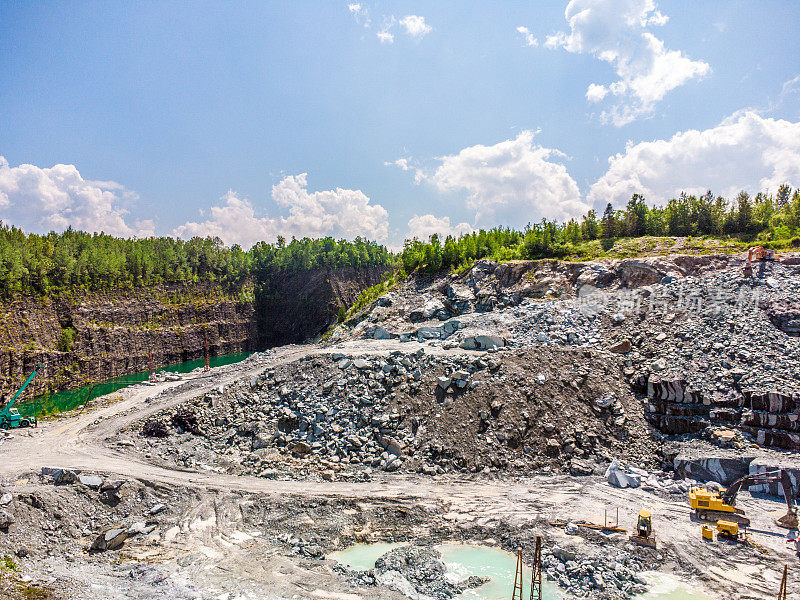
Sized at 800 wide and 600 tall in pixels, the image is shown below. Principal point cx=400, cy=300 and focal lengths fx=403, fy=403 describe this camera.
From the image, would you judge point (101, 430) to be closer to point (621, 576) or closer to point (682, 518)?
point (621, 576)

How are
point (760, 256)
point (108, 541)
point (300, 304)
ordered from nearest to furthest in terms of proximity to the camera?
point (108, 541) → point (760, 256) → point (300, 304)

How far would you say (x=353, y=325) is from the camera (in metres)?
38.0

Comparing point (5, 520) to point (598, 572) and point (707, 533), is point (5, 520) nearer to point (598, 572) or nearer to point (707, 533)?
point (598, 572)

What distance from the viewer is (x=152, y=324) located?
5616 centimetres

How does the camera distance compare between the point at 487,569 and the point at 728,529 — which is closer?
the point at 487,569

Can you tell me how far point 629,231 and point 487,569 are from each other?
122ft

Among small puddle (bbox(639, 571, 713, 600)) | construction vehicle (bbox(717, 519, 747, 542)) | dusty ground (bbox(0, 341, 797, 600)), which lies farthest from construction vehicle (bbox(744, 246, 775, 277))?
small puddle (bbox(639, 571, 713, 600))

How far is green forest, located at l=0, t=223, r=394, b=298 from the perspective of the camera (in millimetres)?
44875

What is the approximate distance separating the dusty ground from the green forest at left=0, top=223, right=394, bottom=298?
38.3m

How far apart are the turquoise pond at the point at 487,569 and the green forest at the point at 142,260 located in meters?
49.6

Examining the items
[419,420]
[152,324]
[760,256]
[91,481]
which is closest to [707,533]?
[419,420]

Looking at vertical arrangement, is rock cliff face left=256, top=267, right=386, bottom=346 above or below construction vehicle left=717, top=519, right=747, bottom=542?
above

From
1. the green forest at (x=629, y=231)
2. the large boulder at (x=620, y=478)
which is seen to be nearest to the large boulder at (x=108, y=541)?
the large boulder at (x=620, y=478)

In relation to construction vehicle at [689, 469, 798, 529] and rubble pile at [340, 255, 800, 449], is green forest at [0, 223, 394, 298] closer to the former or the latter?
rubble pile at [340, 255, 800, 449]
